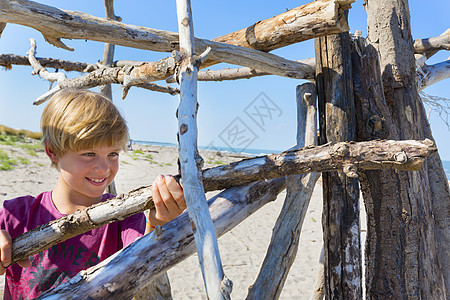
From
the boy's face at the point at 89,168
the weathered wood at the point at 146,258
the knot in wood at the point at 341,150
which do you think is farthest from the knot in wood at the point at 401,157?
the boy's face at the point at 89,168

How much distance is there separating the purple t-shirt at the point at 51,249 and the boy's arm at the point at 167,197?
0.39 m

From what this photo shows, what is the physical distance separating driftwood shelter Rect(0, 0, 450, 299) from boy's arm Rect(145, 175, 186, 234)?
0.17 ft

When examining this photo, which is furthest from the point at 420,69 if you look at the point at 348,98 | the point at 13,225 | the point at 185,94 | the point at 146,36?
the point at 13,225

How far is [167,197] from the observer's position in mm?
1284

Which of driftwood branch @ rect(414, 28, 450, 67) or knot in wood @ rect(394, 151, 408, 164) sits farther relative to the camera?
driftwood branch @ rect(414, 28, 450, 67)

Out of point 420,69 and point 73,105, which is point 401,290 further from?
point 420,69

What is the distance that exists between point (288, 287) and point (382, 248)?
3623mm

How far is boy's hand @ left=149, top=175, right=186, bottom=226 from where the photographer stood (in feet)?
4.16

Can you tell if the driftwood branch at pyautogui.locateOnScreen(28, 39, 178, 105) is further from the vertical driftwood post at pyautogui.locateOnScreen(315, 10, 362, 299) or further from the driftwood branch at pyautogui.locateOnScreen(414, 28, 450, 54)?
the driftwood branch at pyautogui.locateOnScreen(414, 28, 450, 54)

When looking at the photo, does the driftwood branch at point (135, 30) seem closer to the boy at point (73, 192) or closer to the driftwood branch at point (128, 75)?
the driftwood branch at point (128, 75)

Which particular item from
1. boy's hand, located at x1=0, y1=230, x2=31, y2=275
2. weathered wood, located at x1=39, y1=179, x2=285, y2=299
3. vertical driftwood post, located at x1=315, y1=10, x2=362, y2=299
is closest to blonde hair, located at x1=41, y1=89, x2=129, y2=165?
boy's hand, located at x1=0, y1=230, x2=31, y2=275

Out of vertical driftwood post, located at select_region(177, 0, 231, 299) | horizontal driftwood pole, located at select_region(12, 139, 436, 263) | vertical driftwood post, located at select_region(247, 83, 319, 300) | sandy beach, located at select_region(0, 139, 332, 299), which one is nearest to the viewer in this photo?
vertical driftwood post, located at select_region(177, 0, 231, 299)

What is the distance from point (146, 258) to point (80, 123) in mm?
793

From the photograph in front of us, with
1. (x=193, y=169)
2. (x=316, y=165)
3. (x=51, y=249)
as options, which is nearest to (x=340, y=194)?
(x=316, y=165)
